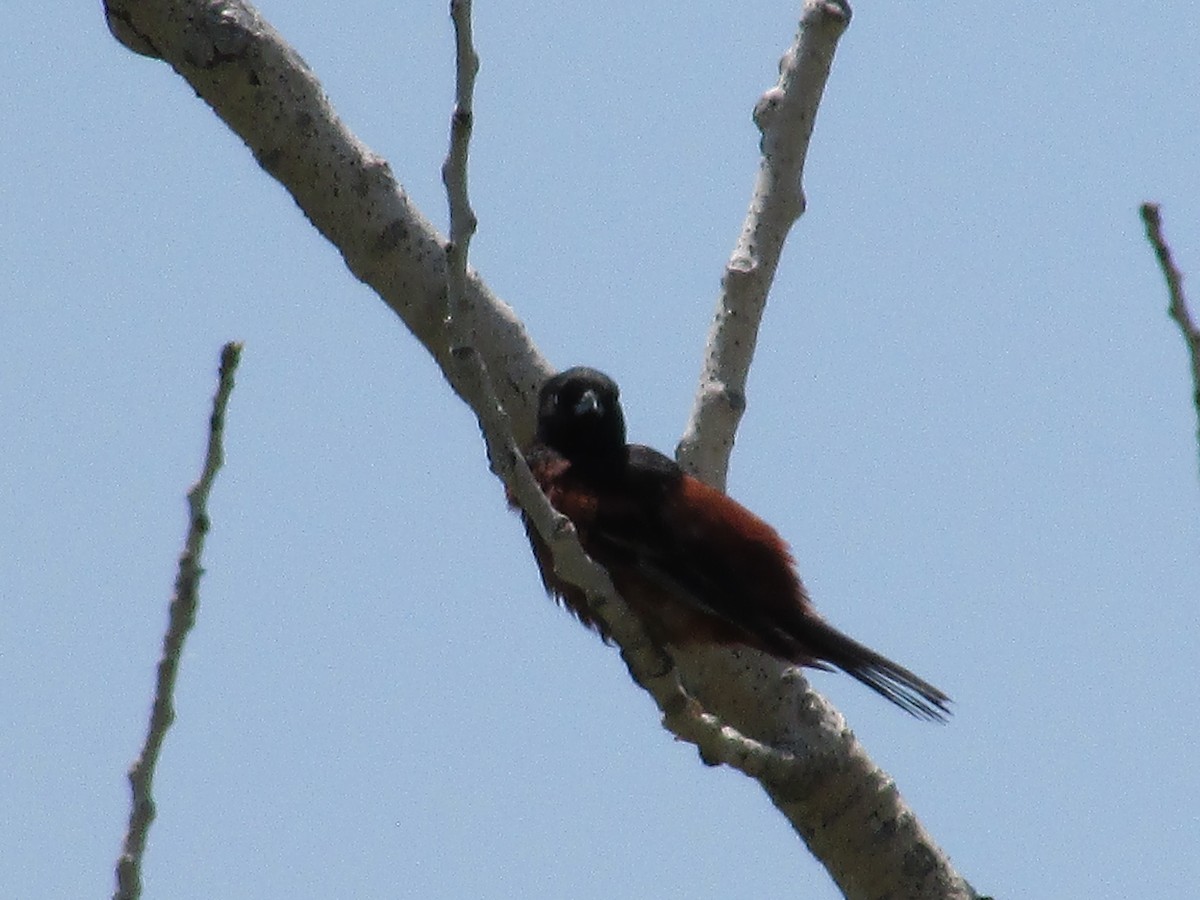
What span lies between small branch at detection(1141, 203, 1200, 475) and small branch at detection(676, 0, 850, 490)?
Result: 294 cm

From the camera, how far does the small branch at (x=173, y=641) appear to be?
2834 mm

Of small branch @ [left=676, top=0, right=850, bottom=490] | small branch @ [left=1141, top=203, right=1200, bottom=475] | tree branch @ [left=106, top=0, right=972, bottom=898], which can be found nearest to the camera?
small branch @ [left=1141, top=203, right=1200, bottom=475]

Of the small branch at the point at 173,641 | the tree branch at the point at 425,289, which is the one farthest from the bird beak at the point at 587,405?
the small branch at the point at 173,641

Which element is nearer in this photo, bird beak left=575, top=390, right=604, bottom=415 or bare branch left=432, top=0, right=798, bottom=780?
bare branch left=432, top=0, right=798, bottom=780

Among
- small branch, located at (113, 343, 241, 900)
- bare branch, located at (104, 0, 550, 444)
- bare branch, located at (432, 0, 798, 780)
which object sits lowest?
small branch, located at (113, 343, 241, 900)

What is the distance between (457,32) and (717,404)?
2321 mm

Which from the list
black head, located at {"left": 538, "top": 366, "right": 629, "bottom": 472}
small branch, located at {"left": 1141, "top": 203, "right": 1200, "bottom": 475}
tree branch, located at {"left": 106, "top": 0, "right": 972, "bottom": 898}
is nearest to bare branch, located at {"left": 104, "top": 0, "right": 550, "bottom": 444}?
tree branch, located at {"left": 106, "top": 0, "right": 972, "bottom": 898}

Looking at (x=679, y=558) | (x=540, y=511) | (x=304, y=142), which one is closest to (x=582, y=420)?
(x=679, y=558)

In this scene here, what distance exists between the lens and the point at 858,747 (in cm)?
545

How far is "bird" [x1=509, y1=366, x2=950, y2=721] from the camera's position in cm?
560

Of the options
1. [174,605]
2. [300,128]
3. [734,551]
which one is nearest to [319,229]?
[300,128]

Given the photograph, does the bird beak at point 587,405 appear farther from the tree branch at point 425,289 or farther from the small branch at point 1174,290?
the small branch at point 1174,290

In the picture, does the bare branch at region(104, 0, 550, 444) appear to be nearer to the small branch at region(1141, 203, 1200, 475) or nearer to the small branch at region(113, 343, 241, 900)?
the small branch at region(113, 343, 241, 900)

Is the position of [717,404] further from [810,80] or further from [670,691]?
[670,691]
